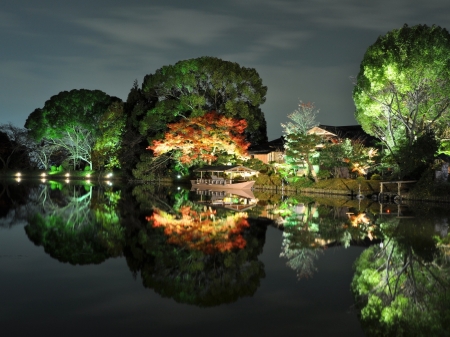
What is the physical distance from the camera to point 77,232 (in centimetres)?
1412

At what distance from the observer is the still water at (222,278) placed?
21.8 feet

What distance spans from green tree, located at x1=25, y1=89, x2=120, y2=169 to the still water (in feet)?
144

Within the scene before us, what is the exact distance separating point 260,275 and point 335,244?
3914mm

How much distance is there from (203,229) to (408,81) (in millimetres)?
19030

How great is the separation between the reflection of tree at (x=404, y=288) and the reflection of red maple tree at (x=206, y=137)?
1162 inches

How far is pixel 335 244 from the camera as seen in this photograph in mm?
12562

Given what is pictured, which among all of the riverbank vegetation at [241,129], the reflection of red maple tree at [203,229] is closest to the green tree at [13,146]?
the riverbank vegetation at [241,129]

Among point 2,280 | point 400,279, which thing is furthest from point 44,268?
point 400,279

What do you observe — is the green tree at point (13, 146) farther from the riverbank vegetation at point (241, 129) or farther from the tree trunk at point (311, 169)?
the tree trunk at point (311, 169)

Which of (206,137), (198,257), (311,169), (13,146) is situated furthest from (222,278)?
(13,146)

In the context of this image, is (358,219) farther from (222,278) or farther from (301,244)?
(222,278)

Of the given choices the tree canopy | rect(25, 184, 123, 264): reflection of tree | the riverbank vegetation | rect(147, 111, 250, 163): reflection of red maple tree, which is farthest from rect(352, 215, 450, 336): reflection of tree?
the tree canopy

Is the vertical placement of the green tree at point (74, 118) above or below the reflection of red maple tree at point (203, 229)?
above

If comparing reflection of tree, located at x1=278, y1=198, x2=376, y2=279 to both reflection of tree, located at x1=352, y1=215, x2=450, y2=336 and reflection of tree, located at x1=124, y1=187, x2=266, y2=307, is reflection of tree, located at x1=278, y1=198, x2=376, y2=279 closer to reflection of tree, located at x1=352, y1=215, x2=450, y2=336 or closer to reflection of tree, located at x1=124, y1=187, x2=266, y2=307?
reflection of tree, located at x1=124, y1=187, x2=266, y2=307
